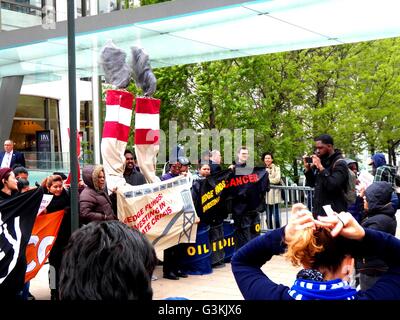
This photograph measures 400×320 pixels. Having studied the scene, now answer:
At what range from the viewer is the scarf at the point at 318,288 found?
231 centimetres

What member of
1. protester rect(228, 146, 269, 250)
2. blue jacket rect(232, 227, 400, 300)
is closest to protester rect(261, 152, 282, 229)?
protester rect(228, 146, 269, 250)

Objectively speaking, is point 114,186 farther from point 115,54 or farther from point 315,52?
point 315,52

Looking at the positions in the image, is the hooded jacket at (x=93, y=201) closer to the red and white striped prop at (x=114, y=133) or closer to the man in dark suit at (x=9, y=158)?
the red and white striped prop at (x=114, y=133)

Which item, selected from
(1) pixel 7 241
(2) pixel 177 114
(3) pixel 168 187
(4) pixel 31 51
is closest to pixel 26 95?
(2) pixel 177 114

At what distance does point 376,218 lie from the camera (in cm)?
527

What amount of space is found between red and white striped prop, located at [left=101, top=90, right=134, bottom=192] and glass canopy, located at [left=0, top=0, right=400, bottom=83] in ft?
7.92

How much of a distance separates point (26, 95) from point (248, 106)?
2009 centimetres

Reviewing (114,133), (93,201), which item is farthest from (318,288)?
(114,133)

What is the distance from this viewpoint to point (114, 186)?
785 centimetres

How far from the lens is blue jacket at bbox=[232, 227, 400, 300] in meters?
2.39

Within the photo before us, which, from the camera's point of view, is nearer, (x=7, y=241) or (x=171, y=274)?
(x=7, y=241)

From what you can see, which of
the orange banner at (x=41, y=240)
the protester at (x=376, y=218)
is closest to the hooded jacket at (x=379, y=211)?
the protester at (x=376, y=218)

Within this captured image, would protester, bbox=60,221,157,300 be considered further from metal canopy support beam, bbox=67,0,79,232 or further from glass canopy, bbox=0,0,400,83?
glass canopy, bbox=0,0,400,83

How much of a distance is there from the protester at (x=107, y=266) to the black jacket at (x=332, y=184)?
5.63 m
